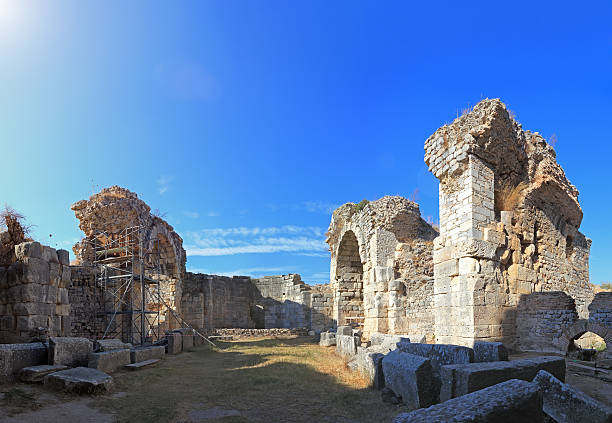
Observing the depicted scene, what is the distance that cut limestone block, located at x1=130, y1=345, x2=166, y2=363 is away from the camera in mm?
9241

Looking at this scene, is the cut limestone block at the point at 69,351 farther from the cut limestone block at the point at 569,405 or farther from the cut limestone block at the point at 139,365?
the cut limestone block at the point at 569,405

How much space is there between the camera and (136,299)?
18.7m

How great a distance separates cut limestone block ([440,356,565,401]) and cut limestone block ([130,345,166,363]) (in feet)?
25.1

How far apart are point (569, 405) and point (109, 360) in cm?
799

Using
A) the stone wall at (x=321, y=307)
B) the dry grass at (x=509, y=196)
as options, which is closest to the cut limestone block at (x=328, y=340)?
the dry grass at (x=509, y=196)

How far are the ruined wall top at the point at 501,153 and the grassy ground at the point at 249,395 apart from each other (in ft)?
17.4

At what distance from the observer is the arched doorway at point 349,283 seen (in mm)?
16906

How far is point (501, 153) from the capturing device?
8.78 metres

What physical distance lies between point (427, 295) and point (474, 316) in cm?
529

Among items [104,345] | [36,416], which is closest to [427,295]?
[104,345]

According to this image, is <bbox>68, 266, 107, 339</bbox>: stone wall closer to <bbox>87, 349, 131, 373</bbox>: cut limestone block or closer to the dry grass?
<bbox>87, 349, 131, 373</bbox>: cut limestone block

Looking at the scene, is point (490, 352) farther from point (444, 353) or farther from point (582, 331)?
point (582, 331)

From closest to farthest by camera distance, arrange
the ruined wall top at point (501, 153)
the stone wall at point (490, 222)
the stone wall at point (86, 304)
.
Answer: the stone wall at point (490, 222) < the ruined wall top at point (501, 153) < the stone wall at point (86, 304)

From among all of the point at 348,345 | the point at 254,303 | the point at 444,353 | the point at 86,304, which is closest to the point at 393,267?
the point at 348,345
